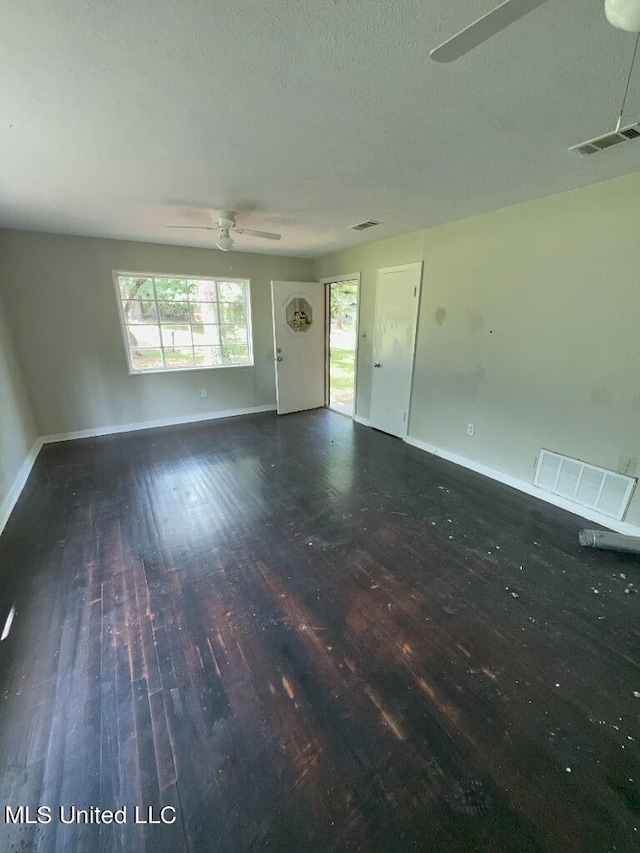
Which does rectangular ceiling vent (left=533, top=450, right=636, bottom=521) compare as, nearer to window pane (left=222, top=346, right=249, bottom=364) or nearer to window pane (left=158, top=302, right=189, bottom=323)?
window pane (left=222, top=346, right=249, bottom=364)

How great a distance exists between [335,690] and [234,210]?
3415 mm

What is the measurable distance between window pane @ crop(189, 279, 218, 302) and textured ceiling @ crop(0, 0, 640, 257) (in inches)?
79.2

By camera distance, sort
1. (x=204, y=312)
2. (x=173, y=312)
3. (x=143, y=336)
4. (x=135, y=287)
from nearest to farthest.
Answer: (x=135, y=287) → (x=143, y=336) → (x=173, y=312) → (x=204, y=312)

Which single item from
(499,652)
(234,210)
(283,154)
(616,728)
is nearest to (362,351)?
(234,210)

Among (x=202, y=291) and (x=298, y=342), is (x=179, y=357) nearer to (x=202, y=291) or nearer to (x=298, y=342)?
(x=202, y=291)

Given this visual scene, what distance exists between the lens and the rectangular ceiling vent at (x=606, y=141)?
5.31 feet

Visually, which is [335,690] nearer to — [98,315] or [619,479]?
[619,479]

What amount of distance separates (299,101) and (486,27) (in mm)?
901

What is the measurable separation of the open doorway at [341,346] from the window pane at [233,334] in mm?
1351

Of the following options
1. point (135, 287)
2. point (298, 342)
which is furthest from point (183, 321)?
point (298, 342)

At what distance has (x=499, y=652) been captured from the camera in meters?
1.60

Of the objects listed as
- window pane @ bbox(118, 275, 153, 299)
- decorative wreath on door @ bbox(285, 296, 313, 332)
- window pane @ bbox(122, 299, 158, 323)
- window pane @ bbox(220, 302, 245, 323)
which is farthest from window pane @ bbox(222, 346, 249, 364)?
window pane @ bbox(118, 275, 153, 299)

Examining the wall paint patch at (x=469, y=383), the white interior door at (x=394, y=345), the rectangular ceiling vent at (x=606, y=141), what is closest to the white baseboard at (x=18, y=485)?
the white interior door at (x=394, y=345)

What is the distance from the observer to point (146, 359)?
4.53 metres
